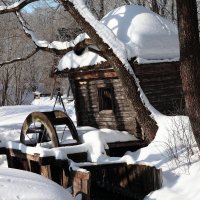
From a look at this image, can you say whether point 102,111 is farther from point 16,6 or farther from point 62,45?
point 16,6

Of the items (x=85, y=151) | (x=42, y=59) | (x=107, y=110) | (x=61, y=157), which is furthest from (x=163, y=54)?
(x=42, y=59)

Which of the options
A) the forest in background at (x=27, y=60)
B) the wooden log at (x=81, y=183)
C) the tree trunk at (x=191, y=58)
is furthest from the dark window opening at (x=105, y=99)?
the forest in background at (x=27, y=60)

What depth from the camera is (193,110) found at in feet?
30.6

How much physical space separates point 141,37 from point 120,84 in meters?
1.72

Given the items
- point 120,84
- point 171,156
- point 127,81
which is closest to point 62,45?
point 120,84

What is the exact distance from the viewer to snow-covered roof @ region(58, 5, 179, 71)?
13148mm

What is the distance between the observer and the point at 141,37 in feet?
44.1

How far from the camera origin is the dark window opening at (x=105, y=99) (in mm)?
15172

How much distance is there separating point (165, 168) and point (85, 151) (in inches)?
118

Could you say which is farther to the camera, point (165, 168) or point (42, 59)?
point (42, 59)

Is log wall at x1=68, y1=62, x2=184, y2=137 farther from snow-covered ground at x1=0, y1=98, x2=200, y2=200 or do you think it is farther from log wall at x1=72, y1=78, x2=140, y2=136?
snow-covered ground at x1=0, y1=98, x2=200, y2=200

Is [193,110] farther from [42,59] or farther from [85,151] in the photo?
[42,59]

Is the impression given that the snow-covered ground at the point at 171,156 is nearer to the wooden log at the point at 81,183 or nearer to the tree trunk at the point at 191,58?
the tree trunk at the point at 191,58

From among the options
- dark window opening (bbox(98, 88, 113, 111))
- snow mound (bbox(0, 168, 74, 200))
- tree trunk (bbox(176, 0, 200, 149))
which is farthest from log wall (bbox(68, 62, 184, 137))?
snow mound (bbox(0, 168, 74, 200))
